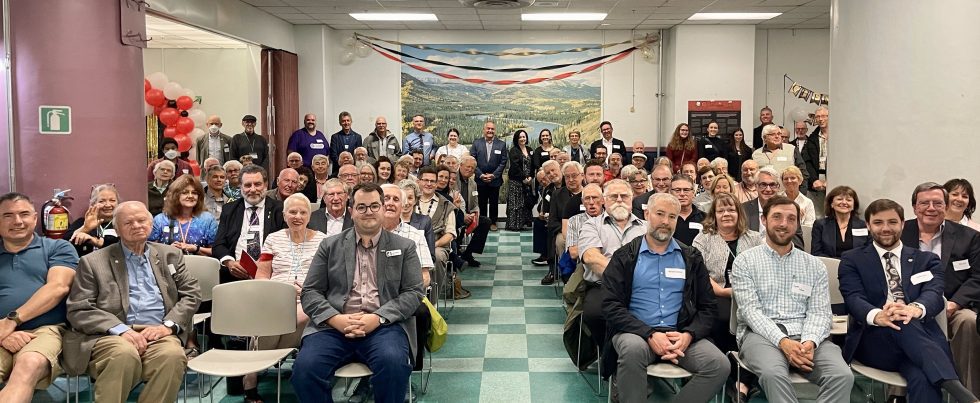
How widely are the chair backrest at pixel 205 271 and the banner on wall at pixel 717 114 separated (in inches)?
383

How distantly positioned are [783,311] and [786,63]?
10.9 m

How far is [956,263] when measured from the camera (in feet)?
14.7

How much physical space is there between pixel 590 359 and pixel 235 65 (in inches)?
394

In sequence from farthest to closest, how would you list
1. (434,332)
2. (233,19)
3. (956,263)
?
(233,19) → (956,263) → (434,332)

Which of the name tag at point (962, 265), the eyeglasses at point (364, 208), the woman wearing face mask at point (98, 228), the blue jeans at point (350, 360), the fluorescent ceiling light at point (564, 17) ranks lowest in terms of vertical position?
the blue jeans at point (350, 360)

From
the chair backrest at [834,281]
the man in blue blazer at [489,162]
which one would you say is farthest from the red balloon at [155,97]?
the chair backrest at [834,281]

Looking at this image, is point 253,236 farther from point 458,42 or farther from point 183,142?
point 458,42

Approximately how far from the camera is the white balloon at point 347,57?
13469 millimetres

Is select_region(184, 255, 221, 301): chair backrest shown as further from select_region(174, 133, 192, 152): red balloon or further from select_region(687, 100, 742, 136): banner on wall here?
select_region(687, 100, 742, 136): banner on wall

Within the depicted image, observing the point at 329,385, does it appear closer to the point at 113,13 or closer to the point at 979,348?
the point at 979,348

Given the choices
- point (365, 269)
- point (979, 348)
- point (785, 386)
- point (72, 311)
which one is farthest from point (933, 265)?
point (72, 311)

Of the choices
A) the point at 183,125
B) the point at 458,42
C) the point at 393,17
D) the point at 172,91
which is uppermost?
the point at 393,17

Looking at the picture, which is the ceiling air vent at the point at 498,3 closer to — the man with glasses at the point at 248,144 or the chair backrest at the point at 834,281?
the man with glasses at the point at 248,144

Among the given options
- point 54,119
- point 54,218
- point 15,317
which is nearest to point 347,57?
point 54,119
